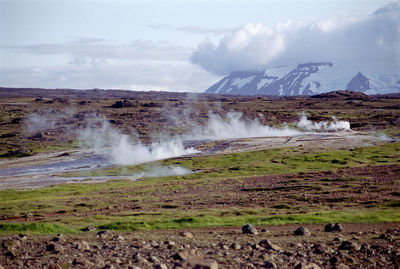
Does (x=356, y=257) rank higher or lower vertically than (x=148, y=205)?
higher

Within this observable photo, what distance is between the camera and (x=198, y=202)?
35.7 metres

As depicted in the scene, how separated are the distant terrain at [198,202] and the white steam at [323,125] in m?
1.76

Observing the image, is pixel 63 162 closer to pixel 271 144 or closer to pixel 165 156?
pixel 165 156

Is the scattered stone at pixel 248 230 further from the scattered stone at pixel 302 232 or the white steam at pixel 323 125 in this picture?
the white steam at pixel 323 125

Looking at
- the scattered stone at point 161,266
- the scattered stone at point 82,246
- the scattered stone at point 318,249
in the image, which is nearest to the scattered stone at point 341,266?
the scattered stone at point 318,249

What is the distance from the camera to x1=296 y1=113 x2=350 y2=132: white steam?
118069mm

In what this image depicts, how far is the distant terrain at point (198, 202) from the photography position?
16781 millimetres

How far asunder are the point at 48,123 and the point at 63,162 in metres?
57.9

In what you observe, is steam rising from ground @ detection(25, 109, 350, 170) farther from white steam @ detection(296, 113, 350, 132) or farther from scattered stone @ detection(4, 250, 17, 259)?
scattered stone @ detection(4, 250, 17, 259)

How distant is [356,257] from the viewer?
52.7 feet

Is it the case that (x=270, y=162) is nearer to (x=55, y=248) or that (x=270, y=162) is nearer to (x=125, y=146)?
(x=125, y=146)

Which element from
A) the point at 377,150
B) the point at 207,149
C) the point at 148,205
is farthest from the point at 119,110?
the point at 148,205

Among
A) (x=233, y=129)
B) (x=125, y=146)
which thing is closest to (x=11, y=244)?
(x=125, y=146)

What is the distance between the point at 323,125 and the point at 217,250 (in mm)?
112951
